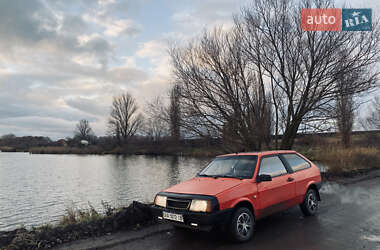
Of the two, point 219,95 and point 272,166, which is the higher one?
point 219,95

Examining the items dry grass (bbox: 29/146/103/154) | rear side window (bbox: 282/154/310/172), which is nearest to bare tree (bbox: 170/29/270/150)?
rear side window (bbox: 282/154/310/172)

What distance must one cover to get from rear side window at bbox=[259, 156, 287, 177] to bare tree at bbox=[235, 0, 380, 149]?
23.1 feet

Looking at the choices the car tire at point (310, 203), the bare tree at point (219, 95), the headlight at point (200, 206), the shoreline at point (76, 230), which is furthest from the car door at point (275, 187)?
the bare tree at point (219, 95)

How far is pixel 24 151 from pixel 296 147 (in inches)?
3083

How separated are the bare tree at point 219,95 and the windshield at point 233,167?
6.15 m

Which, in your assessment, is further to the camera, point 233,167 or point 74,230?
point 233,167

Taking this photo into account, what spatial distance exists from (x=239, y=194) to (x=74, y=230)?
11.3 ft

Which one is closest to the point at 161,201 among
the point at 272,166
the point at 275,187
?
the point at 275,187

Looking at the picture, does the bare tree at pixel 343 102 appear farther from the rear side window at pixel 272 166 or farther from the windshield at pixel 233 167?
the windshield at pixel 233 167

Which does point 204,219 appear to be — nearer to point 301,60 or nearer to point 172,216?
point 172,216

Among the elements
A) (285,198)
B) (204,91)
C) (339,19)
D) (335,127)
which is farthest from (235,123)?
(285,198)

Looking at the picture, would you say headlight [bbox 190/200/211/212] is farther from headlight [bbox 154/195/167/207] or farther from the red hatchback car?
headlight [bbox 154/195/167/207]

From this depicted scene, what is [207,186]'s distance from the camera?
5.26 metres

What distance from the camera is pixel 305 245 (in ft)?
15.9
